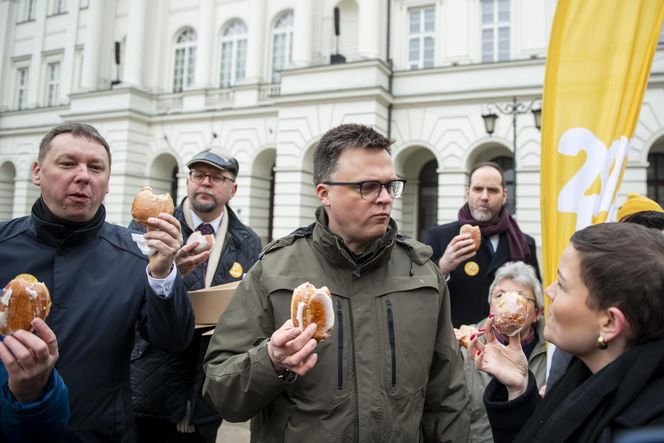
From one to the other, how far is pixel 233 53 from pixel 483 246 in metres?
20.4

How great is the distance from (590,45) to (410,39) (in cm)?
1675

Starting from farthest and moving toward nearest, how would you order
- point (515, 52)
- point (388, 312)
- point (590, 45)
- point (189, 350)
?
point (515, 52) → point (590, 45) → point (189, 350) → point (388, 312)

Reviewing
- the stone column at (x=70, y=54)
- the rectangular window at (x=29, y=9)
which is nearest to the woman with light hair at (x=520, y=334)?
the stone column at (x=70, y=54)

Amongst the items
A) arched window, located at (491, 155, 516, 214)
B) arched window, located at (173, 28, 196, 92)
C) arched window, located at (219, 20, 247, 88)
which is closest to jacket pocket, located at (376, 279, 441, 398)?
arched window, located at (491, 155, 516, 214)

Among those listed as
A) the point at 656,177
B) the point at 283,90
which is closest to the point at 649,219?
the point at 656,177

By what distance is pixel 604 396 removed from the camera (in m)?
1.46

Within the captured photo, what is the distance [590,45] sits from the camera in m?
3.21

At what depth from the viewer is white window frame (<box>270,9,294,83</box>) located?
69.4 feet

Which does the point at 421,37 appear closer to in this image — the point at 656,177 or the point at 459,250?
the point at 656,177

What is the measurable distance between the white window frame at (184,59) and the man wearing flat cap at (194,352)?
2114cm

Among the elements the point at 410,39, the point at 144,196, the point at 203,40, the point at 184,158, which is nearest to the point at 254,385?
the point at 144,196

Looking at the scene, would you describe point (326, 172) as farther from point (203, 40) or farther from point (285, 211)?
point (203, 40)

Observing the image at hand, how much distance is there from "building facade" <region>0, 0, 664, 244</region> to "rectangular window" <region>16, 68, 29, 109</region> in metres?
→ 0.08

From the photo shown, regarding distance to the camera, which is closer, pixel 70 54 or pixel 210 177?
pixel 210 177
